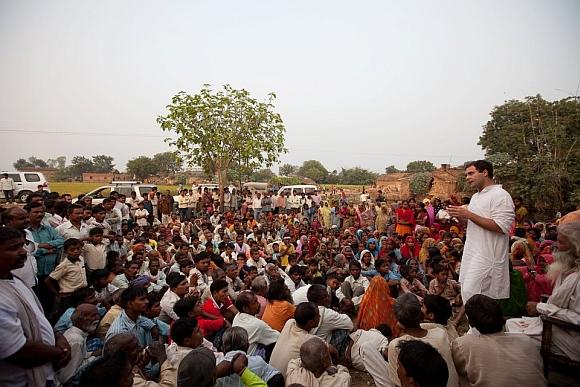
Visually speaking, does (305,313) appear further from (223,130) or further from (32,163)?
(32,163)

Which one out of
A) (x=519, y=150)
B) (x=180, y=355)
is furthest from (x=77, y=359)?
(x=519, y=150)

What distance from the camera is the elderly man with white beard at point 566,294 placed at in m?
2.48

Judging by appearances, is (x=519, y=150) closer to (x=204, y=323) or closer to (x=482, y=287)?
(x=482, y=287)

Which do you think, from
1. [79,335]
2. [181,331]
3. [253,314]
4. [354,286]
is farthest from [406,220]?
[79,335]

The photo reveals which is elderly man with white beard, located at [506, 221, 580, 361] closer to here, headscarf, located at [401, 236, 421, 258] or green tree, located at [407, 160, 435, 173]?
headscarf, located at [401, 236, 421, 258]

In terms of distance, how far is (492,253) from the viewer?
11.0 feet

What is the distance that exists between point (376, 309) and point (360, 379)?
91 cm

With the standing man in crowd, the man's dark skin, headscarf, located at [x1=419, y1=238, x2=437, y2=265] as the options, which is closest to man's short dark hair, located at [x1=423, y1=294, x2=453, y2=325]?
the man's dark skin

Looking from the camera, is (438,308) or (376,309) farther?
(376,309)

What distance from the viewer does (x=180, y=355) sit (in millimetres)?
3041

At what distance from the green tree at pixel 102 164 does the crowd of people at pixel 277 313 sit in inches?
2839

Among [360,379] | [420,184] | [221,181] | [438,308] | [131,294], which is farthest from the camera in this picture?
[420,184]

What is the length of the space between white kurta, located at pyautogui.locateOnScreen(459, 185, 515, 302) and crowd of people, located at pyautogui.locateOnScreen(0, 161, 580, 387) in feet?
0.04

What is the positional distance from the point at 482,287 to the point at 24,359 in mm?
3425
